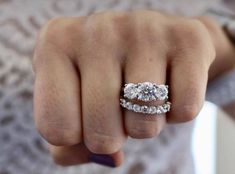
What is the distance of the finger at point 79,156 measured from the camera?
1.51 feet

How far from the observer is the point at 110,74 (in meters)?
0.38

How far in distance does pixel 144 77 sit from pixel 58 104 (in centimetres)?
9

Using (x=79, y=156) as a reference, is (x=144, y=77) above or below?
above

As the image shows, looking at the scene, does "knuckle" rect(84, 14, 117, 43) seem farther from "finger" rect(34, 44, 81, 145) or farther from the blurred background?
the blurred background

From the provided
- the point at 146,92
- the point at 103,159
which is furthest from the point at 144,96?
the point at 103,159

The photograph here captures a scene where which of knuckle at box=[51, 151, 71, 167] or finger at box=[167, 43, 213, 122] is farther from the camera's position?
knuckle at box=[51, 151, 71, 167]

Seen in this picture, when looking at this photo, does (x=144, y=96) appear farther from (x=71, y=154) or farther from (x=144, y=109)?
(x=71, y=154)

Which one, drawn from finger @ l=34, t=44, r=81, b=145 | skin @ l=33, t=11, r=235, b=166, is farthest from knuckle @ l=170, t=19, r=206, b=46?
finger @ l=34, t=44, r=81, b=145

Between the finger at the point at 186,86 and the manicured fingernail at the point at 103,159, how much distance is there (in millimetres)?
106

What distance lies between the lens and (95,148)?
0.39 m

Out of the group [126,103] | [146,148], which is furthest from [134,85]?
[146,148]

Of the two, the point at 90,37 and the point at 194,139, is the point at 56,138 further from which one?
the point at 194,139

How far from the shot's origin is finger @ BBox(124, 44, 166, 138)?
0.37m

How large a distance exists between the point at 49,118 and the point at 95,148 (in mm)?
54
